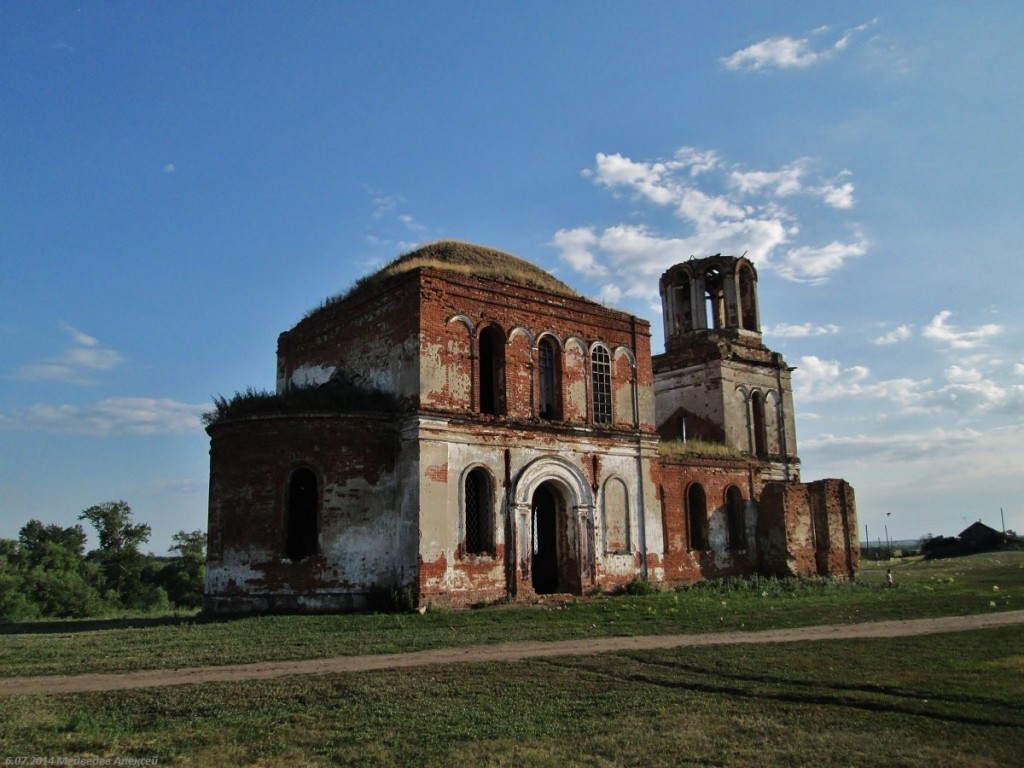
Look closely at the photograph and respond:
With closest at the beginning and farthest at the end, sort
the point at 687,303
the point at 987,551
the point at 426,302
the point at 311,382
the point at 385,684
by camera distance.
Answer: the point at 385,684, the point at 426,302, the point at 311,382, the point at 687,303, the point at 987,551

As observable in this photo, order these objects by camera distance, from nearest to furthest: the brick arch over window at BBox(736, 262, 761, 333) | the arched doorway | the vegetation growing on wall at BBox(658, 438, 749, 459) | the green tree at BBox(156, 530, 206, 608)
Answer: the arched doorway
the vegetation growing on wall at BBox(658, 438, 749, 459)
the brick arch over window at BBox(736, 262, 761, 333)
the green tree at BBox(156, 530, 206, 608)

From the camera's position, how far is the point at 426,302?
63.6 ft

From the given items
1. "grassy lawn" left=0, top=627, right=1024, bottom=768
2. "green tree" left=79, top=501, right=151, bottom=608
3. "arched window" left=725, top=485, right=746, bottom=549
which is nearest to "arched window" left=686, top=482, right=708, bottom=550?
"arched window" left=725, top=485, right=746, bottom=549

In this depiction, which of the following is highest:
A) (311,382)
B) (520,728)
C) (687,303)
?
(687,303)

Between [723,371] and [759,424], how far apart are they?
2.59 meters

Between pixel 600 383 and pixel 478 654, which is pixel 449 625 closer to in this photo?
pixel 478 654

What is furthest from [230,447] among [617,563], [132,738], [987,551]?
[987,551]

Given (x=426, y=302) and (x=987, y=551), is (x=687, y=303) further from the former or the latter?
(x=987, y=551)

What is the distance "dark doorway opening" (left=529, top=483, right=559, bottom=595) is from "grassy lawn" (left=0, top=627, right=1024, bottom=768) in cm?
1115

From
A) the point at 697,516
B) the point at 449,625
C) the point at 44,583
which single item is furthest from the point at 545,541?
the point at 44,583

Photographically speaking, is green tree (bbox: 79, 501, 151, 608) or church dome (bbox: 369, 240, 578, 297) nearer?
church dome (bbox: 369, 240, 578, 297)

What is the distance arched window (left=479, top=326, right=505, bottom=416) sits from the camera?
20.6 m

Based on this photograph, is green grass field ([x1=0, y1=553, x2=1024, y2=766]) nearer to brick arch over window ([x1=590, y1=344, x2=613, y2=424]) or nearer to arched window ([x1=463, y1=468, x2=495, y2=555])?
arched window ([x1=463, y1=468, x2=495, y2=555])

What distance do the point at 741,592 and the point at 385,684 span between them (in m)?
15.0
